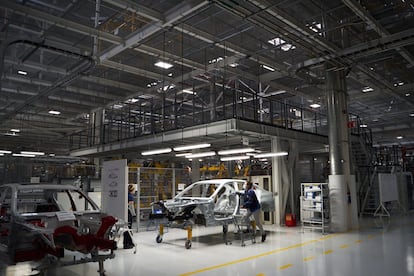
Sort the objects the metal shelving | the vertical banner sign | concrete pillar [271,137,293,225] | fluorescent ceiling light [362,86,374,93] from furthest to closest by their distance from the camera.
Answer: fluorescent ceiling light [362,86,374,93] < concrete pillar [271,137,293,225] < the metal shelving < the vertical banner sign

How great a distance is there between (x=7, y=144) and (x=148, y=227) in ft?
54.7

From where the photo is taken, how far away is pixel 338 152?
12.2 metres

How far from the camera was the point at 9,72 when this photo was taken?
12.9m

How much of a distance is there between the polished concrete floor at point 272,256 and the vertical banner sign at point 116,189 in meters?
1.27

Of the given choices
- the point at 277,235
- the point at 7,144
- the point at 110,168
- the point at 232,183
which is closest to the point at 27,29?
the point at 110,168

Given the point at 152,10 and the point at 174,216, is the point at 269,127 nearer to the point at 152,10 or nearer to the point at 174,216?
the point at 174,216

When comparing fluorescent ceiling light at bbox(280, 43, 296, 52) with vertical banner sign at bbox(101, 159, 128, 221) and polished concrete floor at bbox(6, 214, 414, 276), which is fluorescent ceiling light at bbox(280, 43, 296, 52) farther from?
vertical banner sign at bbox(101, 159, 128, 221)

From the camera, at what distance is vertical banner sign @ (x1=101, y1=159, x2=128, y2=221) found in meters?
9.75

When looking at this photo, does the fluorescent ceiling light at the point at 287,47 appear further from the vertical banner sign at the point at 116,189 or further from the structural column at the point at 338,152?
the vertical banner sign at the point at 116,189

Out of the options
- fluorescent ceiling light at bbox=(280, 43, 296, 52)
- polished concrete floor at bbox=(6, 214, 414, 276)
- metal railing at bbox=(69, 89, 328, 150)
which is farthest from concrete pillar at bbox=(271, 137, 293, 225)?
fluorescent ceiling light at bbox=(280, 43, 296, 52)

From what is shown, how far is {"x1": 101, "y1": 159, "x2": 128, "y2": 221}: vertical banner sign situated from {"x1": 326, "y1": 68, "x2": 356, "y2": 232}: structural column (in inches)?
292

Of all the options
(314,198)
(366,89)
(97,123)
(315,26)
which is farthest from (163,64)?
(366,89)

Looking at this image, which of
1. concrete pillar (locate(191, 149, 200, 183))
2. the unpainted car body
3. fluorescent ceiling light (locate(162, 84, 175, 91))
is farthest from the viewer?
concrete pillar (locate(191, 149, 200, 183))

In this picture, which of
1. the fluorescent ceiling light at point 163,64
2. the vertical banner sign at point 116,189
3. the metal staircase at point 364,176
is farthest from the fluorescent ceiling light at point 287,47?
the vertical banner sign at point 116,189
